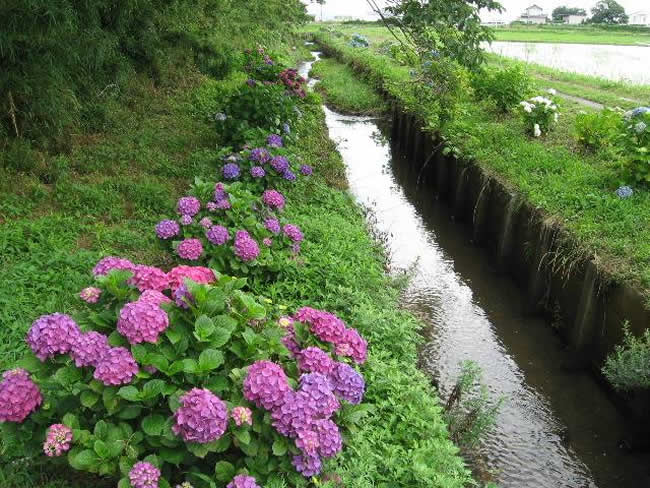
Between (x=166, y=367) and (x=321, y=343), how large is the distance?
2.87ft

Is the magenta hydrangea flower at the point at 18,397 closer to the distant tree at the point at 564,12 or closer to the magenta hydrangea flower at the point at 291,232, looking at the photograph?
the magenta hydrangea flower at the point at 291,232

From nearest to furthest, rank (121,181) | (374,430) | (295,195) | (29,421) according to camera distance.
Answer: (29,421) → (374,430) → (121,181) → (295,195)

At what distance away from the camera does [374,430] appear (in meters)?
3.48

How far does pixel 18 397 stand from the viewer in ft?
8.29

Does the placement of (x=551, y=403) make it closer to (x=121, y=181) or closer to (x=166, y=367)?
(x=166, y=367)

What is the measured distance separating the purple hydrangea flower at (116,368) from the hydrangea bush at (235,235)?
164cm

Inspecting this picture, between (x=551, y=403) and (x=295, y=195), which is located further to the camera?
(x=295, y=195)

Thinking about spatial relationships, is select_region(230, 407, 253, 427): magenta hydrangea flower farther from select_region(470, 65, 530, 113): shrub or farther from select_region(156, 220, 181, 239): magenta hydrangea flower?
select_region(470, 65, 530, 113): shrub

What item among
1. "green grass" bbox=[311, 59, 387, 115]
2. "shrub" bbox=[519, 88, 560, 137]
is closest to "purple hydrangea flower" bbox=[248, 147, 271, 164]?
"shrub" bbox=[519, 88, 560, 137]

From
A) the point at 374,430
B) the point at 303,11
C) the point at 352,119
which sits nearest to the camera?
the point at 374,430

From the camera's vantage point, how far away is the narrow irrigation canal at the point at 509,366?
16.0ft

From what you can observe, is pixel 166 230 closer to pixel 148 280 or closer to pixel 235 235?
pixel 235 235

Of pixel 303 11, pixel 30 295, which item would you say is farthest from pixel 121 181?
pixel 303 11

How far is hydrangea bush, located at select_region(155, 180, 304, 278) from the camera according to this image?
445 cm
